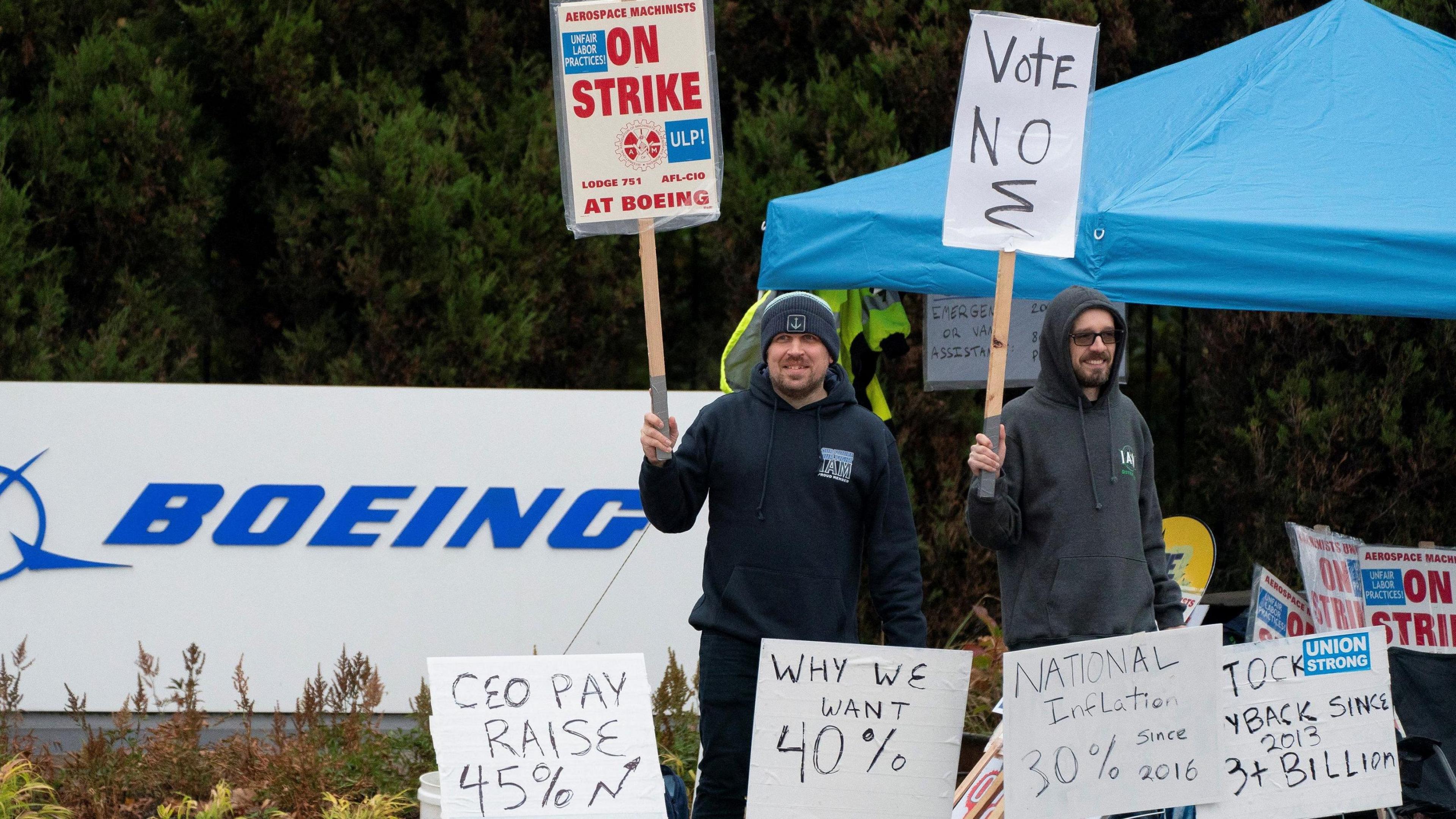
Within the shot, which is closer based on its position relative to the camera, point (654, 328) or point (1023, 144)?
point (654, 328)

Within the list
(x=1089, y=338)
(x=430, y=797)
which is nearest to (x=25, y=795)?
(x=430, y=797)

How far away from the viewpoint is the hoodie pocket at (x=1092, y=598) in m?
3.94

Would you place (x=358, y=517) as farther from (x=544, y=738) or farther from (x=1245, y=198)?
(x=1245, y=198)

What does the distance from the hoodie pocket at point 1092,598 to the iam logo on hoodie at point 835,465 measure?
65cm

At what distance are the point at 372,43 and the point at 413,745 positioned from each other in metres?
4.93

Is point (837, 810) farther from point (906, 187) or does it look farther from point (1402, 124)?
point (1402, 124)

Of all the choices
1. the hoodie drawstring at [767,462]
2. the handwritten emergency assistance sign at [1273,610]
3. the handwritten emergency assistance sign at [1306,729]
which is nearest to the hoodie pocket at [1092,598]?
the handwritten emergency assistance sign at [1306,729]

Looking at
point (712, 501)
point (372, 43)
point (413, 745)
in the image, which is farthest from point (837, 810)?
point (372, 43)

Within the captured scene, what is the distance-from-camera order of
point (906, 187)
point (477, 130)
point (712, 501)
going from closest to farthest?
point (712, 501) < point (906, 187) < point (477, 130)

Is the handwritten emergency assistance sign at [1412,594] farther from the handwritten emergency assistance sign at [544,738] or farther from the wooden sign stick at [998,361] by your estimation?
the handwritten emergency assistance sign at [544,738]

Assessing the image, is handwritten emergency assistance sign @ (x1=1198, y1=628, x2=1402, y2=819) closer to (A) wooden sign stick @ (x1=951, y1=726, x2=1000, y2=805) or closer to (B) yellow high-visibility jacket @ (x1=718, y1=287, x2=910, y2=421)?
(A) wooden sign stick @ (x1=951, y1=726, x2=1000, y2=805)

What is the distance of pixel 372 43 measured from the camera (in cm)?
872

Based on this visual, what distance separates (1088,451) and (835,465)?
733 mm

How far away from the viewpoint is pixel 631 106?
3.68 meters
